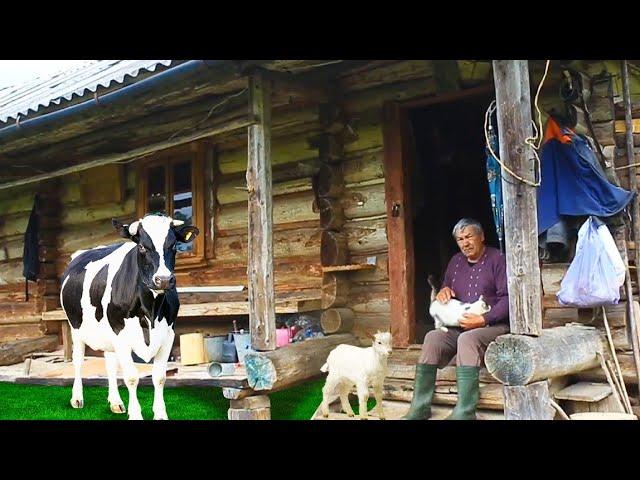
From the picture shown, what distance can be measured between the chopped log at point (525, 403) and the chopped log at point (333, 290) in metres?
2.59

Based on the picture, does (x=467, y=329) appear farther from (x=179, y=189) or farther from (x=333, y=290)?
(x=179, y=189)

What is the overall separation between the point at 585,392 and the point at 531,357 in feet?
3.14

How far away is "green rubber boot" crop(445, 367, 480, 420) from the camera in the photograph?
4.62 metres

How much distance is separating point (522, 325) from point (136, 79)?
11.5 feet

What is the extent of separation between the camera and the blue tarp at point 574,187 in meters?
5.25

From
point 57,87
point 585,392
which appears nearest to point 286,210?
point 585,392

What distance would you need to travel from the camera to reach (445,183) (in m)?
8.89

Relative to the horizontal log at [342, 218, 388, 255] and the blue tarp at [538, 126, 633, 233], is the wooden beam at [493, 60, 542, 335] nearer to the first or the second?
the blue tarp at [538, 126, 633, 233]

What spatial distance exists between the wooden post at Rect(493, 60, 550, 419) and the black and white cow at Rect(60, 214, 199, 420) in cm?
220

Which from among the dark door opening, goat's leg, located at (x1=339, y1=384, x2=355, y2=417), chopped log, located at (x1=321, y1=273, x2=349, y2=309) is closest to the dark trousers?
goat's leg, located at (x1=339, y1=384, x2=355, y2=417)
